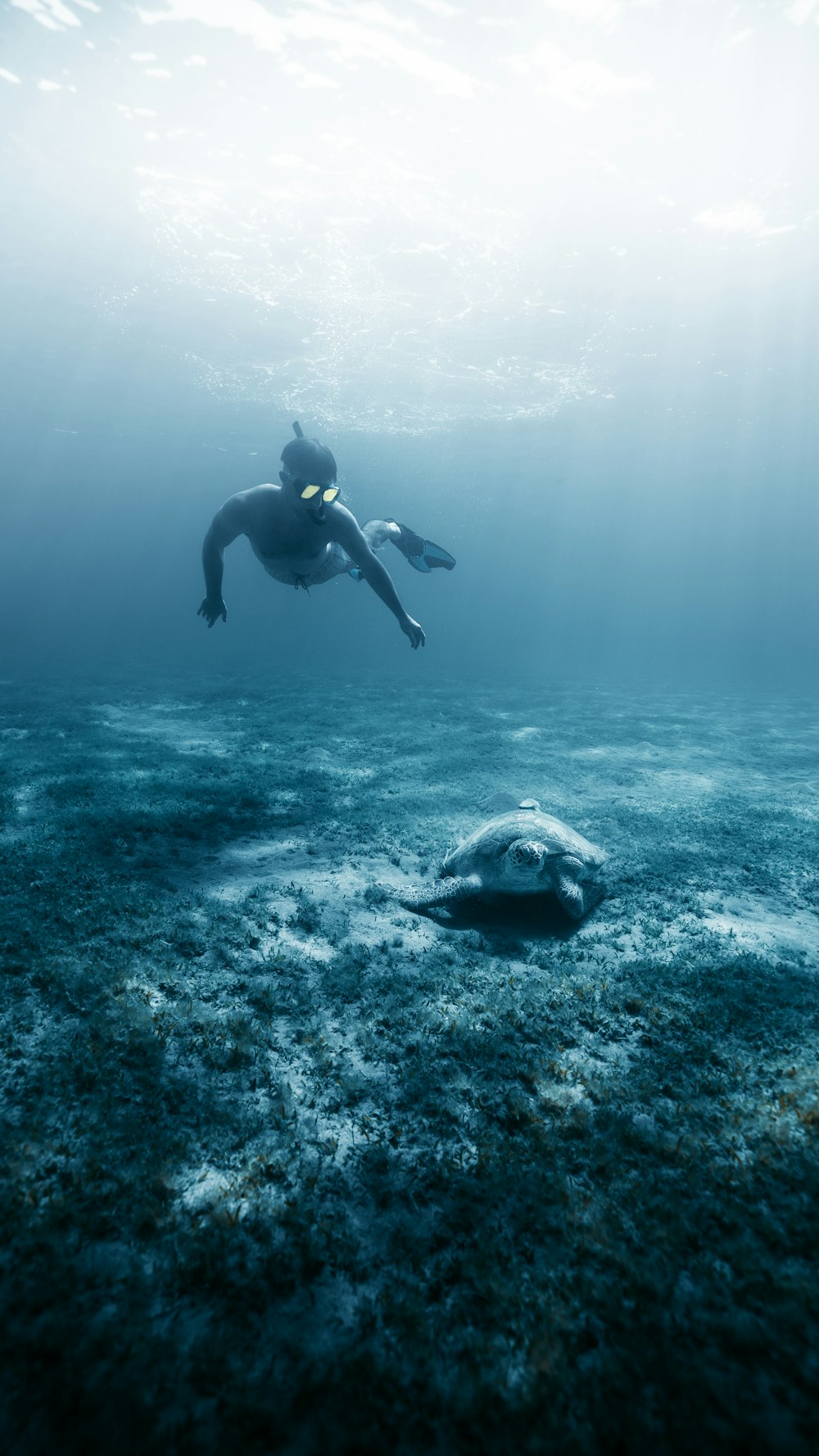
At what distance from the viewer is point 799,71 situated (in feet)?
37.5

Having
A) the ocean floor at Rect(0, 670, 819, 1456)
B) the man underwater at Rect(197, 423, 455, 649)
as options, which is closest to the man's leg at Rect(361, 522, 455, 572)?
the man underwater at Rect(197, 423, 455, 649)

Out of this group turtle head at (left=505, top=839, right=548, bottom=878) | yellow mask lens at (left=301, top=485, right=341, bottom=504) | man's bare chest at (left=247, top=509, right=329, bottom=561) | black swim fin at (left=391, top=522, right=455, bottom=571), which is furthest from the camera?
black swim fin at (left=391, top=522, right=455, bottom=571)

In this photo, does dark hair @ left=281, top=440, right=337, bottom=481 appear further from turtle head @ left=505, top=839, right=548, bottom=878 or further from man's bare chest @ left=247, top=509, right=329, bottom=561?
turtle head @ left=505, top=839, right=548, bottom=878

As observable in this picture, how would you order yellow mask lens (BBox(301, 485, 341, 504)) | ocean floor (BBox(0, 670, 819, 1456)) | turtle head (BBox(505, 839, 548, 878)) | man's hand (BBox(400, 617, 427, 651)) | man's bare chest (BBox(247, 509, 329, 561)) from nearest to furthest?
ocean floor (BBox(0, 670, 819, 1456)) → turtle head (BBox(505, 839, 548, 878)) → yellow mask lens (BBox(301, 485, 341, 504)) → man's bare chest (BBox(247, 509, 329, 561)) → man's hand (BBox(400, 617, 427, 651))

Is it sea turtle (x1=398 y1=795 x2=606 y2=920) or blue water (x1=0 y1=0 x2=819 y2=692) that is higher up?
blue water (x1=0 y1=0 x2=819 y2=692)

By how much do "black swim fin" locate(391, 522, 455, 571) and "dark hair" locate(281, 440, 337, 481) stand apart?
111 inches

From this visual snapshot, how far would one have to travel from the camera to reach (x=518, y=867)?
4.15 metres

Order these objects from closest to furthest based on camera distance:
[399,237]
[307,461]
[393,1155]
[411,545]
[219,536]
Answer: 1. [393,1155]
2. [307,461]
3. [219,536]
4. [411,545]
5. [399,237]

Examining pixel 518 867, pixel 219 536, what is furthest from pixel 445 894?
pixel 219 536

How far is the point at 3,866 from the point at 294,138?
18048 mm

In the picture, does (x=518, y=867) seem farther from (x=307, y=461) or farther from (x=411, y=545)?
(x=411, y=545)

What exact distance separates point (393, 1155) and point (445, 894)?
208 cm

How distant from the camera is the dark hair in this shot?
4859 millimetres

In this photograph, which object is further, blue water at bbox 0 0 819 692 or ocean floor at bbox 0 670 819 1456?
blue water at bbox 0 0 819 692
